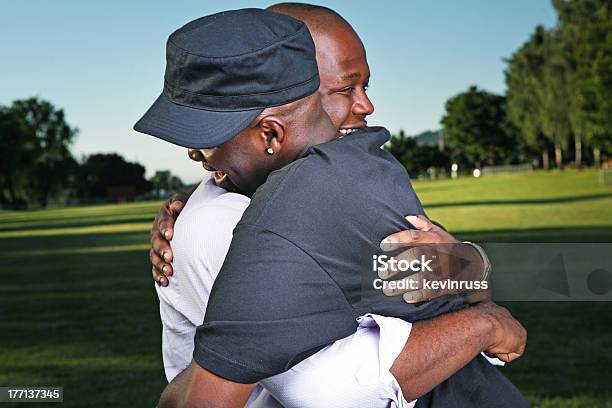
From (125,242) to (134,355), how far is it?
1436 cm

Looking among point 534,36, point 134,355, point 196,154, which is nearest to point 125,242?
point 134,355

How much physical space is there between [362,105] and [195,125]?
0.62 m

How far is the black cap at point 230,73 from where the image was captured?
1270 mm

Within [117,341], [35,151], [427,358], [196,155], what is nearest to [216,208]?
[196,155]

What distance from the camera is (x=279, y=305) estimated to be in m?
1.16

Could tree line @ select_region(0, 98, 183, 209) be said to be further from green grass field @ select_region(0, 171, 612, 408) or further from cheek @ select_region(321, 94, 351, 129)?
cheek @ select_region(321, 94, 351, 129)

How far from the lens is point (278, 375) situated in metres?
1.25

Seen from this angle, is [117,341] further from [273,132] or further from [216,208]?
[273,132]

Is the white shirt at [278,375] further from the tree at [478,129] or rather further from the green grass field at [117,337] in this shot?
the tree at [478,129]

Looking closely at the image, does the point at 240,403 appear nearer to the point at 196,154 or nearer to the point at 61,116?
the point at 196,154

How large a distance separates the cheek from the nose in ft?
0.05

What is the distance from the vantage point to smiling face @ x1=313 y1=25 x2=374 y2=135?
1.78 meters

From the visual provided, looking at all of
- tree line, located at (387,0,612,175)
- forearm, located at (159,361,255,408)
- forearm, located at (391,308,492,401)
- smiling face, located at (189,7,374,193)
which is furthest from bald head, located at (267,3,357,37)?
tree line, located at (387,0,612,175)

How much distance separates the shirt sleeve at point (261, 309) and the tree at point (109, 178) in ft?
282
